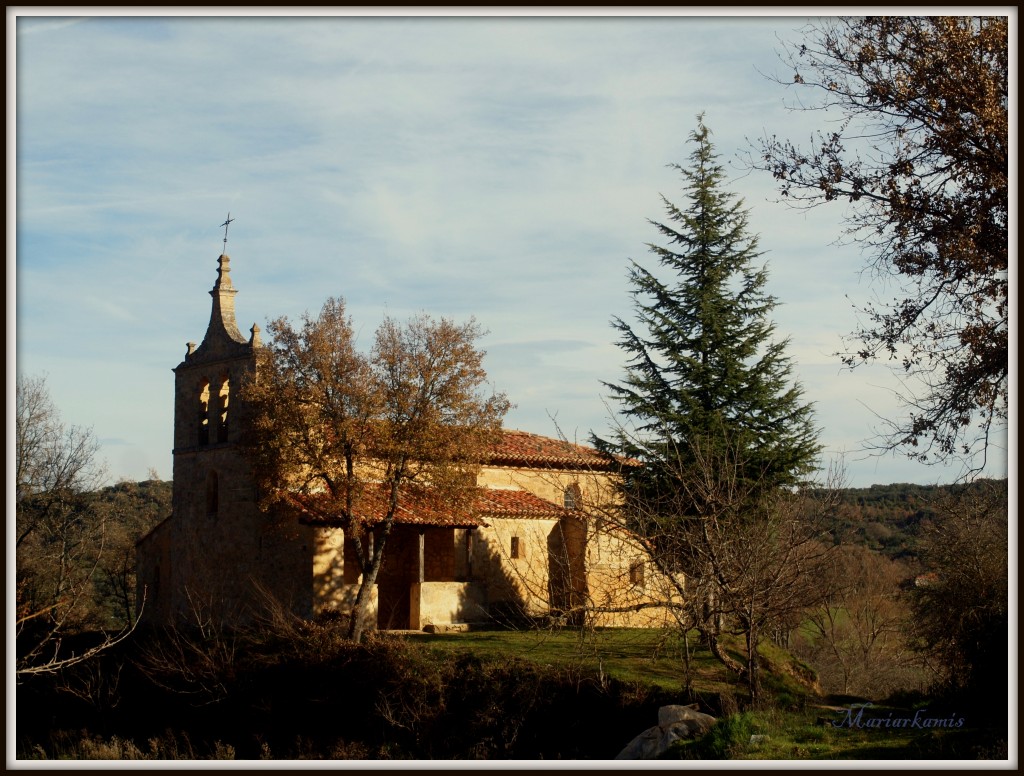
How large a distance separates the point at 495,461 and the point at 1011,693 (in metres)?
21.1

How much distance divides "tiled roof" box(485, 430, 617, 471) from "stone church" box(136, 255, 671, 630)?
7cm

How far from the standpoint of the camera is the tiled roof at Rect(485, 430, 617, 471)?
3128 centimetres

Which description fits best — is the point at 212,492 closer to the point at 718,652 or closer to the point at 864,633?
the point at 718,652

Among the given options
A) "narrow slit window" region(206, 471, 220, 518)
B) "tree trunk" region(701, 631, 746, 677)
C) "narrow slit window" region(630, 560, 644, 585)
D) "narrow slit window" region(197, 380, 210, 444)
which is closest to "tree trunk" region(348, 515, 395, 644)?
"narrow slit window" region(206, 471, 220, 518)

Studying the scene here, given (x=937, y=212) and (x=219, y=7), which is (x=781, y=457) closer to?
(x=937, y=212)

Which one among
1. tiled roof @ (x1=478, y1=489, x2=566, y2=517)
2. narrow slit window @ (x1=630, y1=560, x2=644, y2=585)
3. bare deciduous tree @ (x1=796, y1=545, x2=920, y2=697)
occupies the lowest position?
bare deciduous tree @ (x1=796, y1=545, x2=920, y2=697)

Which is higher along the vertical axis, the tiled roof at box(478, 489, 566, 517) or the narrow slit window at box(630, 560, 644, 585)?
the tiled roof at box(478, 489, 566, 517)

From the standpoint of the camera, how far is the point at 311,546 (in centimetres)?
2617

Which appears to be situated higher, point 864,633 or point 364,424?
point 364,424

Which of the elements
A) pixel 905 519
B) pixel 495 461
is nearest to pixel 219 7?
pixel 495 461

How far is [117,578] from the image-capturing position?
4719 cm

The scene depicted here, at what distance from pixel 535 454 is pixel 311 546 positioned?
8430 mm

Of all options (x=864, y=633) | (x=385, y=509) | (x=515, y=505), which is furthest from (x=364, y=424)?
(x=864, y=633)

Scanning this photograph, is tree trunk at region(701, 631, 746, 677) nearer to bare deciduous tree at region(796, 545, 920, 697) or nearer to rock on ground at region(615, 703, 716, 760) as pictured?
rock on ground at region(615, 703, 716, 760)
